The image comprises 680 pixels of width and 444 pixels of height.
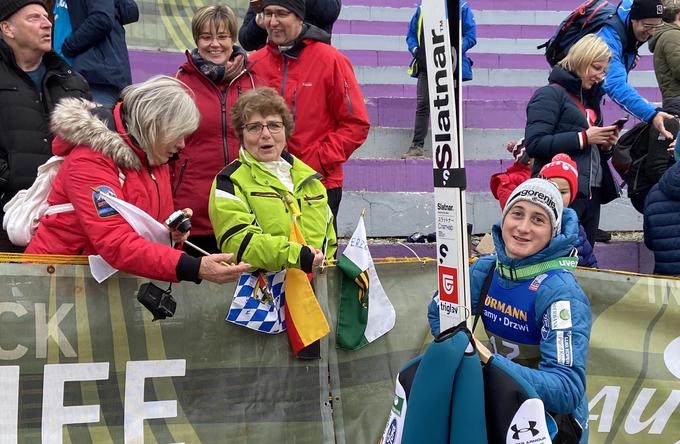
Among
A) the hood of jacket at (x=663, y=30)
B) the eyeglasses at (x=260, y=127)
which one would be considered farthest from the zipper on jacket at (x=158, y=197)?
the hood of jacket at (x=663, y=30)

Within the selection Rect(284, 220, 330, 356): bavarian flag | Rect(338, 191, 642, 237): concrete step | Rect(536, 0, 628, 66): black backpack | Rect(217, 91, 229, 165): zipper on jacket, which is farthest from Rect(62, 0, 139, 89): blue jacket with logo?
Rect(536, 0, 628, 66): black backpack

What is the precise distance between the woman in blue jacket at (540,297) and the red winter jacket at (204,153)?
1.73m

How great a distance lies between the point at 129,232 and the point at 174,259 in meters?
0.24

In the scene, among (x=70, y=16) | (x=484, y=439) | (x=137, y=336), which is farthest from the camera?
(x=70, y=16)

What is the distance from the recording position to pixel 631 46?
273 inches

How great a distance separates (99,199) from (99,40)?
3303 millimetres

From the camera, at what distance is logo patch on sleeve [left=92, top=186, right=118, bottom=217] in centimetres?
385

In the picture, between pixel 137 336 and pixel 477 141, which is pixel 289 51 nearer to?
pixel 137 336

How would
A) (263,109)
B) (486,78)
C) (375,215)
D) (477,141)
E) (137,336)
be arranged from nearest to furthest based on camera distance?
(137,336)
(263,109)
(375,215)
(477,141)
(486,78)

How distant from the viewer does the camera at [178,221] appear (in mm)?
4074

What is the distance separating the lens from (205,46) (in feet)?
16.9

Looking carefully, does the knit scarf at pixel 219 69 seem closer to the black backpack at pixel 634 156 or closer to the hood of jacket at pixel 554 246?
the hood of jacket at pixel 554 246

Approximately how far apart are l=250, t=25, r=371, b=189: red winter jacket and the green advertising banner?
3.14ft

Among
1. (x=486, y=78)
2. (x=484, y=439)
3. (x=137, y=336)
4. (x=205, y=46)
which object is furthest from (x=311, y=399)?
(x=486, y=78)
